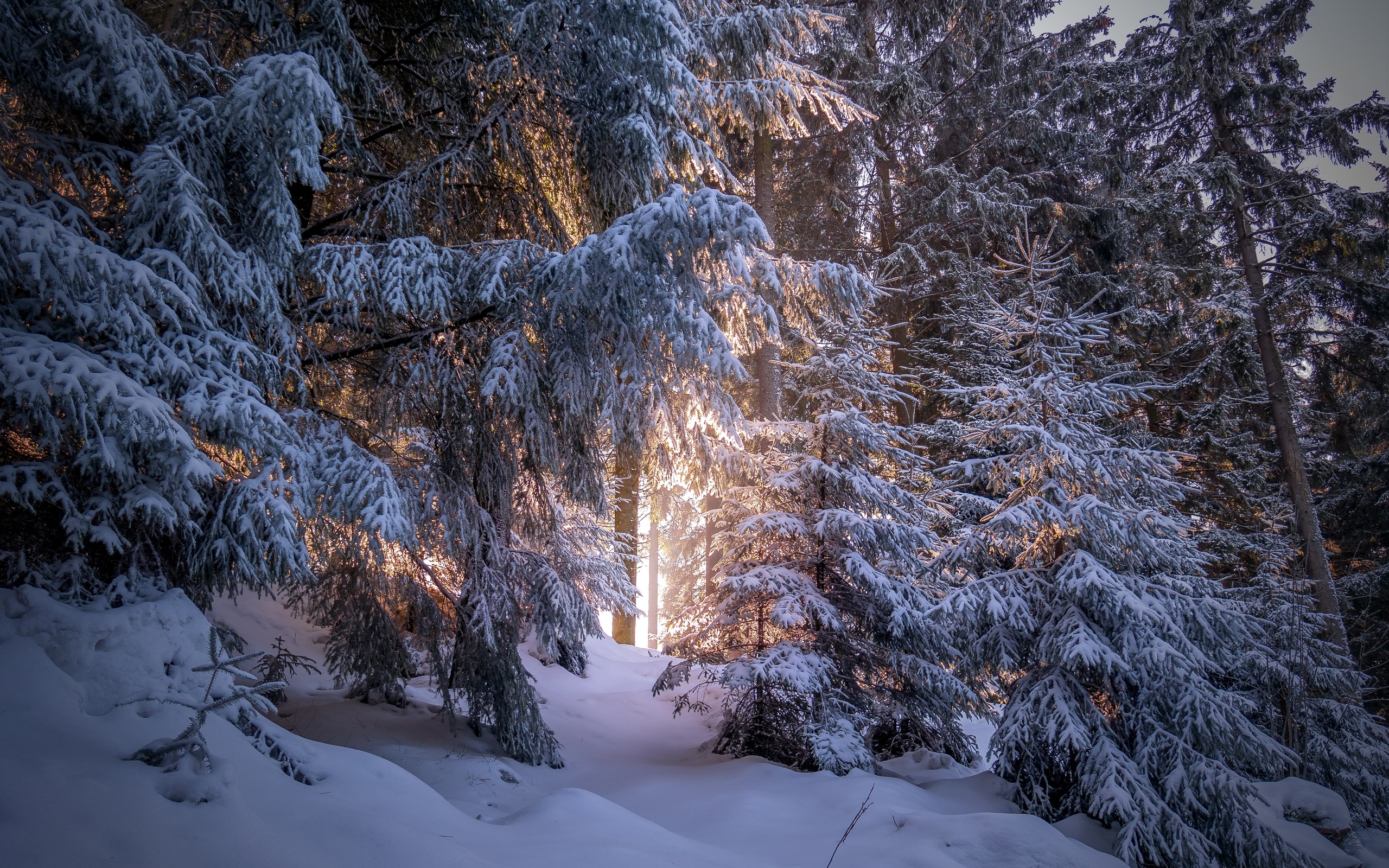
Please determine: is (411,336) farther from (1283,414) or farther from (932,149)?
(1283,414)

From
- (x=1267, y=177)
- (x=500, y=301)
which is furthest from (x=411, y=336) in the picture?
(x=1267, y=177)

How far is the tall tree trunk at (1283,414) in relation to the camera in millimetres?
9812


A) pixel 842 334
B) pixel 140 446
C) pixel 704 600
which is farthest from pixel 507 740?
pixel 842 334

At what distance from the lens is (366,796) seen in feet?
9.91

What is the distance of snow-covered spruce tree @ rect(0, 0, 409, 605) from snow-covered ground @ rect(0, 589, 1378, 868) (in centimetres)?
41

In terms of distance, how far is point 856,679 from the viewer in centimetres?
608

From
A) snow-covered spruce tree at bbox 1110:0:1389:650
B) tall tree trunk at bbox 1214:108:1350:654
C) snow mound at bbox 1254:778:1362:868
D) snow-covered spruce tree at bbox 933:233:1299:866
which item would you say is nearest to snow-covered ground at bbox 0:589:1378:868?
snow-covered spruce tree at bbox 933:233:1299:866

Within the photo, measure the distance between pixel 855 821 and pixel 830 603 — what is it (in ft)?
7.21

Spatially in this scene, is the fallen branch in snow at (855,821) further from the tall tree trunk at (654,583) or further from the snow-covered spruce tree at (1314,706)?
the tall tree trunk at (654,583)

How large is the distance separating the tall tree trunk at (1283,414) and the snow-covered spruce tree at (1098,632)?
5994 millimetres

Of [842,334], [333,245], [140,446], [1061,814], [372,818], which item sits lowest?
[1061,814]

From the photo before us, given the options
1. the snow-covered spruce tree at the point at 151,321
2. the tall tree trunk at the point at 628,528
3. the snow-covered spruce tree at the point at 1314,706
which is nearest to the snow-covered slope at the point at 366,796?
the snow-covered spruce tree at the point at 151,321

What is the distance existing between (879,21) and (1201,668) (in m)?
10.3

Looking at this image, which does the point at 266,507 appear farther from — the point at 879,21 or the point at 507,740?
the point at 879,21
